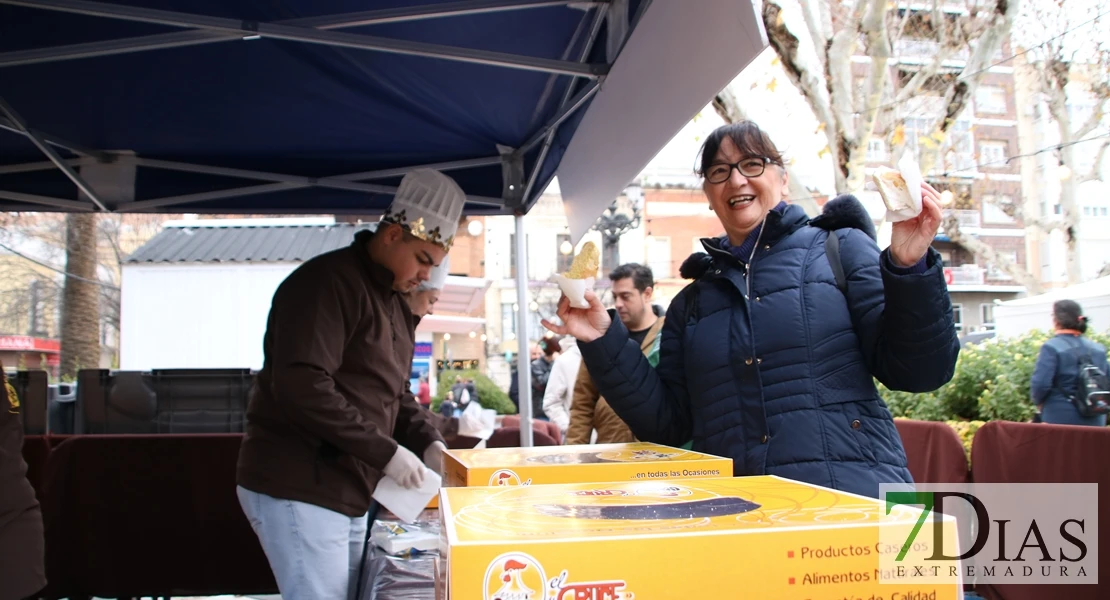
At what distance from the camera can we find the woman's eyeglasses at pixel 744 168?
1.66 m

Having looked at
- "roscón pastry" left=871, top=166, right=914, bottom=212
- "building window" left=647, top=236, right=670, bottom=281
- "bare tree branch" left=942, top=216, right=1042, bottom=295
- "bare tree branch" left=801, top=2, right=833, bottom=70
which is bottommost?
"roscón pastry" left=871, top=166, right=914, bottom=212

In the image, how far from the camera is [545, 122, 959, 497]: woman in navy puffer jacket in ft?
4.89

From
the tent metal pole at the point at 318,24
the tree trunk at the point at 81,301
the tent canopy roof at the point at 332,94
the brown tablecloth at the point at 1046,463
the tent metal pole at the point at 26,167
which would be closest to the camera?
the tent canopy roof at the point at 332,94

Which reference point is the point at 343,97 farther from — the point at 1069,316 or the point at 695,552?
the point at 1069,316

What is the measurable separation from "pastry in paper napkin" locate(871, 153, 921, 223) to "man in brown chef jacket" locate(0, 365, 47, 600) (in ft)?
7.88

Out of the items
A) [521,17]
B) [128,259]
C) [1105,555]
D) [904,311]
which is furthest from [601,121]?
[128,259]

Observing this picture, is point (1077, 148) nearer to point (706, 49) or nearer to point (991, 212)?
point (706, 49)

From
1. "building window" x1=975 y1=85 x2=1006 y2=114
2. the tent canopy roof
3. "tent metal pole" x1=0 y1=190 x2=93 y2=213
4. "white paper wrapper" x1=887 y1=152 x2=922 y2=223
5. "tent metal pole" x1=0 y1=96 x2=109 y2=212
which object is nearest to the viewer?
"white paper wrapper" x1=887 y1=152 x2=922 y2=223

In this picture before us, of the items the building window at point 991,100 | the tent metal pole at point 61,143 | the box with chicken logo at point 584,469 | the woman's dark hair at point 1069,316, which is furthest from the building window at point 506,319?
the box with chicken logo at point 584,469

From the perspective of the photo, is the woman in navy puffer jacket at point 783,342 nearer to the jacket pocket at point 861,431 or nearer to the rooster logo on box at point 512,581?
the jacket pocket at point 861,431

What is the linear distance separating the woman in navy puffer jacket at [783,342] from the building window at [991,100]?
35.7m

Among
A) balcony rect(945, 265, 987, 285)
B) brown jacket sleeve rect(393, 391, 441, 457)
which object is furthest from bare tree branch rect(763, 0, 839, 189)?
balcony rect(945, 265, 987, 285)

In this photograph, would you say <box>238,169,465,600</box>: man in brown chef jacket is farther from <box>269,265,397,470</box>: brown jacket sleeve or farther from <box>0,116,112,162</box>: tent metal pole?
<box>0,116,112,162</box>: tent metal pole

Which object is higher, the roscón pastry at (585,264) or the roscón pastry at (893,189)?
the roscón pastry at (893,189)
